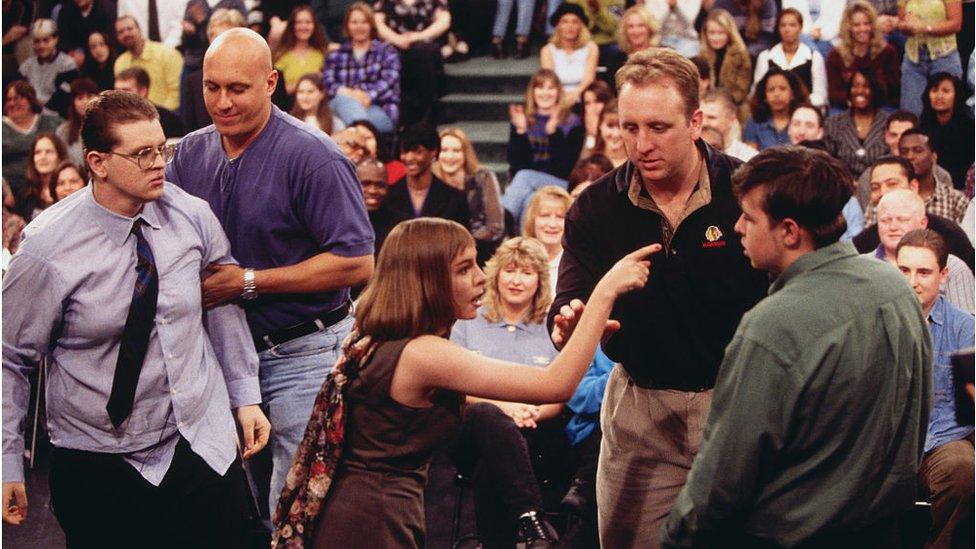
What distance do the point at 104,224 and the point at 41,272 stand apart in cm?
19

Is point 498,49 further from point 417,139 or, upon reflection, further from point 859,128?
point 417,139

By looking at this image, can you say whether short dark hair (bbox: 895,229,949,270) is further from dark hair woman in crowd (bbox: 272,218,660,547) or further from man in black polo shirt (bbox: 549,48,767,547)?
dark hair woman in crowd (bbox: 272,218,660,547)

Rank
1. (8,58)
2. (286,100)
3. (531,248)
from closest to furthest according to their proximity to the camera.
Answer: (531,248) → (286,100) → (8,58)

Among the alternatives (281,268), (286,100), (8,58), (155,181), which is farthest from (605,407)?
(8,58)

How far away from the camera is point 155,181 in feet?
9.82

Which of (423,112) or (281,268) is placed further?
(423,112)

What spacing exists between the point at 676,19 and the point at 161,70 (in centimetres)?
401

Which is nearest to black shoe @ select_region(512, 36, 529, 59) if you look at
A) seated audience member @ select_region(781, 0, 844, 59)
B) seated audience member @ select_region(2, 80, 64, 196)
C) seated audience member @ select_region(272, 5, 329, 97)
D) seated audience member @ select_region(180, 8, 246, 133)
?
seated audience member @ select_region(272, 5, 329, 97)

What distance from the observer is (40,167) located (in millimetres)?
8078

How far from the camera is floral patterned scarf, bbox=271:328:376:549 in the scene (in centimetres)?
296

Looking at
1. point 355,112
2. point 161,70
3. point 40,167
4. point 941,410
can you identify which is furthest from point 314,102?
point 941,410

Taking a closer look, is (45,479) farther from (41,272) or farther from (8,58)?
(8,58)

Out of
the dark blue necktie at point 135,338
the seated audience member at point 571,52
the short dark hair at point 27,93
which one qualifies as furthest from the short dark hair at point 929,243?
the short dark hair at point 27,93

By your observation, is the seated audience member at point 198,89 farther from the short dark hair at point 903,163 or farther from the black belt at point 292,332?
the black belt at point 292,332
